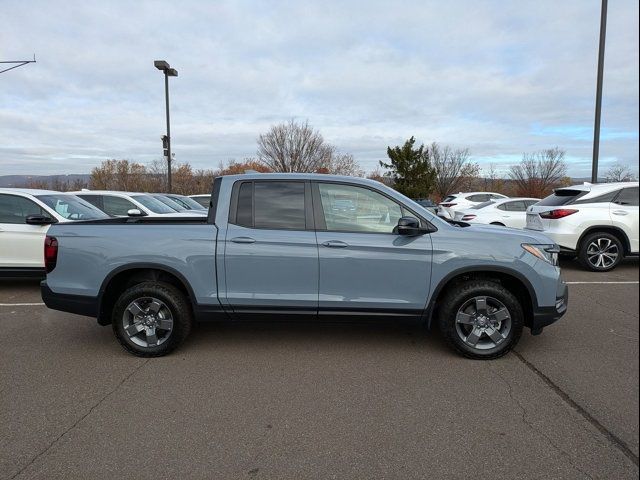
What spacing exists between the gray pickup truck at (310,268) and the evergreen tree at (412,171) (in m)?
35.9

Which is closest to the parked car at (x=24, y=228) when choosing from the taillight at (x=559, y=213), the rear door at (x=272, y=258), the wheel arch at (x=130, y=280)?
the wheel arch at (x=130, y=280)

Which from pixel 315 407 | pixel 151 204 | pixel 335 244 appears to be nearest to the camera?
pixel 315 407

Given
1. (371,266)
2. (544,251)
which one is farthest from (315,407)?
(544,251)

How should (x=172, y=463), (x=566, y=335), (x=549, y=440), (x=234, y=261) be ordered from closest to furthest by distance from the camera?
(x=172, y=463) < (x=549, y=440) < (x=234, y=261) < (x=566, y=335)

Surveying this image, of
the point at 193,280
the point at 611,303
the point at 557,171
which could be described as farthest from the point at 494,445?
the point at 557,171

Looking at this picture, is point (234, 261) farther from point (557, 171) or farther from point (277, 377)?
point (557, 171)

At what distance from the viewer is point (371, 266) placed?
4.37 m

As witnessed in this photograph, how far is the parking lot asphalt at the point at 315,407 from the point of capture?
2.86 metres

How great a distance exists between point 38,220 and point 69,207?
759mm

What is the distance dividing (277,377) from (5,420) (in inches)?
81.8

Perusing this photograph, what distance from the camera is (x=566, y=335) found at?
17.0 ft

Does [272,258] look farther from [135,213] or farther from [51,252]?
[135,213]

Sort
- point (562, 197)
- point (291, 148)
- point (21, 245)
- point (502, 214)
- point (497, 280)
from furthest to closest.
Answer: point (291, 148)
point (502, 214)
point (562, 197)
point (21, 245)
point (497, 280)

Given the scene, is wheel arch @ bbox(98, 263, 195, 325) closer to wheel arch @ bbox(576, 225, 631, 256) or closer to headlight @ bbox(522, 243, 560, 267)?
headlight @ bbox(522, 243, 560, 267)
